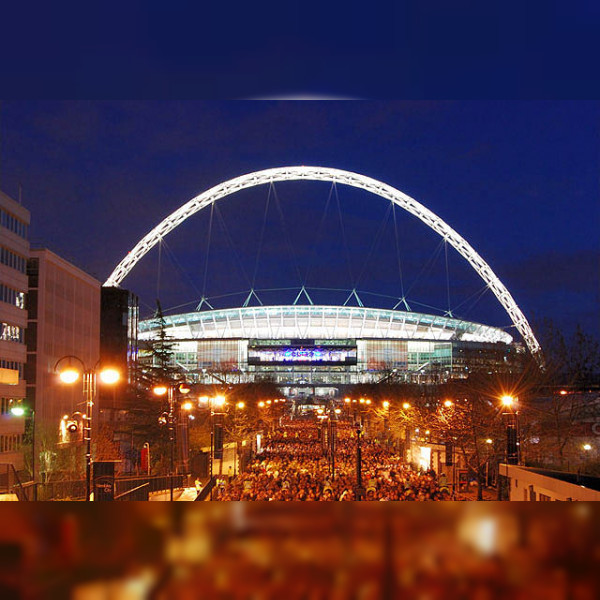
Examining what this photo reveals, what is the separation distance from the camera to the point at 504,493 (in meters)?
27.1

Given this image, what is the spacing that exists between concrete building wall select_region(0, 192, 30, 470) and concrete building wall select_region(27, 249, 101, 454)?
1435 millimetres

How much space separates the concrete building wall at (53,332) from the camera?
3869 centimetres

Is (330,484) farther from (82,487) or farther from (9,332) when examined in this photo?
(9,332)

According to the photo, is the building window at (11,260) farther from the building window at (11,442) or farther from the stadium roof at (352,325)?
the stadium roof at (352,325)

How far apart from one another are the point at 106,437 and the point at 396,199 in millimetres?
63722

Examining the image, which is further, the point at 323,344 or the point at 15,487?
the point at 323,344

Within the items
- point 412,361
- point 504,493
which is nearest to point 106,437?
point 504,493

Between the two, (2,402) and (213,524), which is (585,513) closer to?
(213,524)

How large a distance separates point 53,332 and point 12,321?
918 centimetres

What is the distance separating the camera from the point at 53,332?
40438 mm

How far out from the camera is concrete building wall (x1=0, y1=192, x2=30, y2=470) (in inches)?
1104

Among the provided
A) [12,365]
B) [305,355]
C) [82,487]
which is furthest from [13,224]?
[305,355]

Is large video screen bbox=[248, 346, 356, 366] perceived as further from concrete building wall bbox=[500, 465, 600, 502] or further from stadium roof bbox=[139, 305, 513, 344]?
concrete building wall bbox=[500, 465, 600, 502]

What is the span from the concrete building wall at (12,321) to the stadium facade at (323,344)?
177 ft
